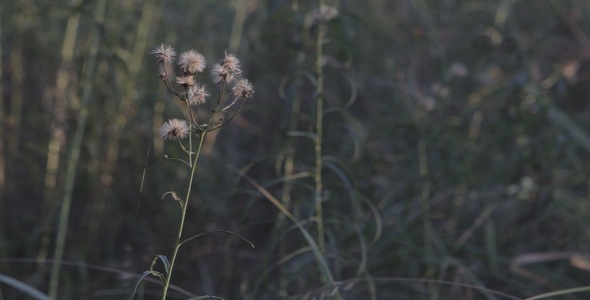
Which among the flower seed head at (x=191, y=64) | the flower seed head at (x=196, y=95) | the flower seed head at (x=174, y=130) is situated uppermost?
the flower seed head at (x=191, y=64)

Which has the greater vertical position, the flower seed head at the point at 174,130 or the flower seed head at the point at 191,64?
the flower seed head at the point at 191,64

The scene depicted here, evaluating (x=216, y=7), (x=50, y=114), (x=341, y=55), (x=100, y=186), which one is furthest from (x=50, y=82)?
(x=341, y=55)

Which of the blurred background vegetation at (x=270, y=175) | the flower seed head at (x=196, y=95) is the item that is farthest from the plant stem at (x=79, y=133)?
the flower seed head at (x=196, y=95)

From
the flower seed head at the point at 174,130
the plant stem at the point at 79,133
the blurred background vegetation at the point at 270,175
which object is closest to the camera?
the flower seed head at the point at 174,130

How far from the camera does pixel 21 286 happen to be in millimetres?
1646

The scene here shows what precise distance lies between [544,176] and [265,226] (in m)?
1.02

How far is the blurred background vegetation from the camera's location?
2629mm

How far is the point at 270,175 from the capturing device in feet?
9.77

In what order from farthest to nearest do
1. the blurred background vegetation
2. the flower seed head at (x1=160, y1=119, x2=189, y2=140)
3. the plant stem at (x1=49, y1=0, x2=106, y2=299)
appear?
the blurred background vegetation
the plant stem at (x1=49, y1=0, x2=106, y2=299)
the flower seed head at (x1=160, y1=119, x2=189, y2=140)

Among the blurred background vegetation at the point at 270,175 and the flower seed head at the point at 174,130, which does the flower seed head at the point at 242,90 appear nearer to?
the flower seed head at the point at 174,130

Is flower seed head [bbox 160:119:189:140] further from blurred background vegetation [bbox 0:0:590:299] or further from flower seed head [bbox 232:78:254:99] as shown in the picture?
blurred background vegetation [bbox 0:0:590:299]

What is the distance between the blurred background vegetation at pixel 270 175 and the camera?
2629 mm

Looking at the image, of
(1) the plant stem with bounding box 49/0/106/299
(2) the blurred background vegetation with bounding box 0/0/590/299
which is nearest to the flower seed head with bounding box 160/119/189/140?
(2) the blurred background vegetation with bounding box 0/0/590/299

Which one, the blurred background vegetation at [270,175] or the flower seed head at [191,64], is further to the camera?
the blurred background vegetation at [270,175]
